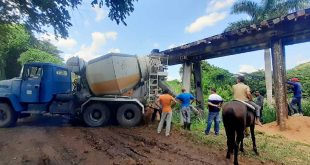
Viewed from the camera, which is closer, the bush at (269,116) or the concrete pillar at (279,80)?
the concrete pillar at (279,80)

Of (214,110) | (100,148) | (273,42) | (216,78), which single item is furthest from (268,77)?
(100,148)

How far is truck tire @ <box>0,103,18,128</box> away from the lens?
15299 millimetres

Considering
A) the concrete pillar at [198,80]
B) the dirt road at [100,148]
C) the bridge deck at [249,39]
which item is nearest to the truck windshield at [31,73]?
the dirt road at [100,148]

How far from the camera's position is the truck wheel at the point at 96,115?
1544 centimetres

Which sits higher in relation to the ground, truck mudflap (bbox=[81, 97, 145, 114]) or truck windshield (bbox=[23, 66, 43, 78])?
truck windshield (bbox=[23, 66, 43, 78])

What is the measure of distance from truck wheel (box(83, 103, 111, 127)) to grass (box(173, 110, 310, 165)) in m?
4.35

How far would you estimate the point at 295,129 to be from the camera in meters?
13.3

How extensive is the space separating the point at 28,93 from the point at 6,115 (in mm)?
1384

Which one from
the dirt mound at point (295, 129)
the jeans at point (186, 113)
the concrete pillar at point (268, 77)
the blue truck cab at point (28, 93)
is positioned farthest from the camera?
the concrete pillar at point (268, 77)

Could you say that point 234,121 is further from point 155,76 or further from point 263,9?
point 263,9

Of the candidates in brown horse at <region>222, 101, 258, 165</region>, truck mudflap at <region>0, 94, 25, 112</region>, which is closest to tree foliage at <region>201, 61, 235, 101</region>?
truck mudflap at <region>0, 94, 25, 112</region>

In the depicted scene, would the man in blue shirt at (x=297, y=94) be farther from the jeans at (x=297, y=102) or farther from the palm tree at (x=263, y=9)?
the palm tree at (x=263, y=9)

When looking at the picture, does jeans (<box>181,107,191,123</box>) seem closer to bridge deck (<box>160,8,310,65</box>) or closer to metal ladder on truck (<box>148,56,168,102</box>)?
metal ladder on truck (<box>148,56,168,102</box>)

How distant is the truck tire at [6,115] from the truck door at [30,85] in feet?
2.35
